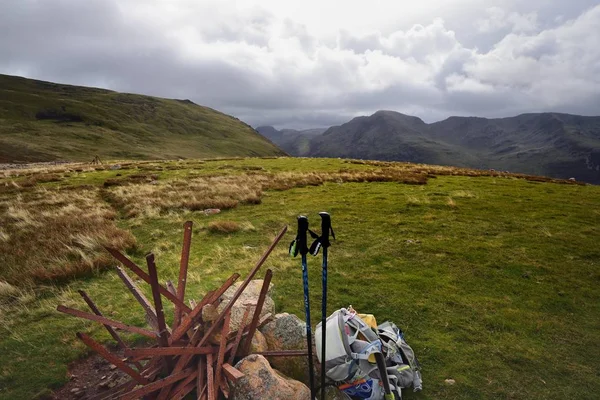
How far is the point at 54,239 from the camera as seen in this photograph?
552 inches

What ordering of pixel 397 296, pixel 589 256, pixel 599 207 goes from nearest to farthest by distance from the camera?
pixel 397 296
pixel 589 256
pixel 599 207

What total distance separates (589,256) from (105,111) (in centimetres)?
20957

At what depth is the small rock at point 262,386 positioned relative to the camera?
4891mm

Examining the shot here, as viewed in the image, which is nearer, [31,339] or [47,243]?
[31,339]

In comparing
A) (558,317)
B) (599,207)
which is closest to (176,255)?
(558,317)

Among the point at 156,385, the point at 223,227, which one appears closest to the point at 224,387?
the point at 156,385

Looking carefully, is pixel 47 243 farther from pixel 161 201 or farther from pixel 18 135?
pixel 18 135

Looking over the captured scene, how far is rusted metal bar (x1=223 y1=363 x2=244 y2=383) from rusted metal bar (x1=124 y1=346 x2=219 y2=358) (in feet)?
1.35

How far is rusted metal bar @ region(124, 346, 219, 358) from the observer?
4688mm

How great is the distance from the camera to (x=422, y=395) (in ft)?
20.0

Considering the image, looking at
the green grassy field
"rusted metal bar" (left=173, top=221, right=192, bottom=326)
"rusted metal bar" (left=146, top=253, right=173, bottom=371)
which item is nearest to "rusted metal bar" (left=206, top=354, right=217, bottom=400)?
"rusted metal bar" (left=146, top=253, right=173, bottom=371)

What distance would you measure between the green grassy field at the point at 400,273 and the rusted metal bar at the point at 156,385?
317cm

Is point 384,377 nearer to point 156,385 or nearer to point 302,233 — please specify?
point 302,233

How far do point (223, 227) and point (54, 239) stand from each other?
23.9 ft
